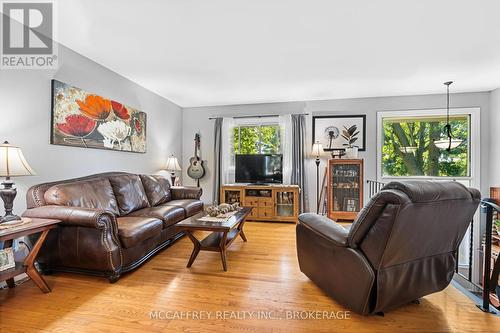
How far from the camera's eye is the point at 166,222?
2.92 metres

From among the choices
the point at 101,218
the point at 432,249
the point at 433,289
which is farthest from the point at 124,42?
the point at 433,289

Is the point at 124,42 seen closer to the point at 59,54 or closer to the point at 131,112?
the point at 59,54

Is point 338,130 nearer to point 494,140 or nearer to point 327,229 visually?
point 494,140

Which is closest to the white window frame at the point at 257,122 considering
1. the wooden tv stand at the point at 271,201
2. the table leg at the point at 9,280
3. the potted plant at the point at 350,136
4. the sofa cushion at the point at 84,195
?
the wooden tv stand at the point at 271,201

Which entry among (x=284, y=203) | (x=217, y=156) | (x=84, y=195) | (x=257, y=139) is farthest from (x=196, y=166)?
(x=84, y=195)

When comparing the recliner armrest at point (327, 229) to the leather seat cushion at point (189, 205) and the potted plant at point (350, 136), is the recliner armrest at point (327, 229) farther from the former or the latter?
the potted plant at point (350, 136)

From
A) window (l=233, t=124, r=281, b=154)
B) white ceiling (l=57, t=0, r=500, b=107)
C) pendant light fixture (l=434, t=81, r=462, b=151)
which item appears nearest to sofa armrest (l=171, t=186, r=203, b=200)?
window (l=233, t=124, r=281, b=154)

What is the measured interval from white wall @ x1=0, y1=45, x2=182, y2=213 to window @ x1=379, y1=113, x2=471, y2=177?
15.1ft

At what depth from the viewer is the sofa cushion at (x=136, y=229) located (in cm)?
227

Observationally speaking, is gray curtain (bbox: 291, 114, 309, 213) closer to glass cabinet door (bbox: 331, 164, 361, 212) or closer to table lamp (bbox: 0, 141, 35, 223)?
glass cabinet door (bbox: 331, 164, 361, 212)

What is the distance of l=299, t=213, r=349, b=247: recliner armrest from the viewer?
1.72 m

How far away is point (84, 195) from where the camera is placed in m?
2.59

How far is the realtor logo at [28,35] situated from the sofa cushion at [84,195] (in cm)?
124

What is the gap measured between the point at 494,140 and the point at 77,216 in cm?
606
